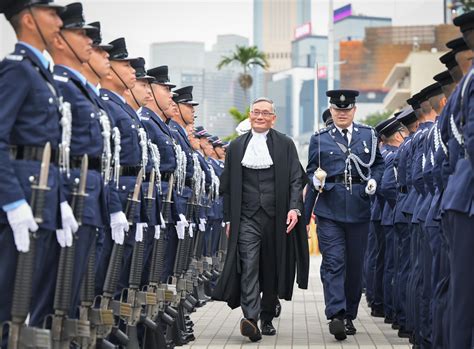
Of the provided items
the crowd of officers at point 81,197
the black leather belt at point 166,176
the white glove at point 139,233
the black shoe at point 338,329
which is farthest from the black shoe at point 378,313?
the white glove at point 139,233

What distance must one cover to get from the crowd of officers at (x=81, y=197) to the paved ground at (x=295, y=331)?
28.3 inches

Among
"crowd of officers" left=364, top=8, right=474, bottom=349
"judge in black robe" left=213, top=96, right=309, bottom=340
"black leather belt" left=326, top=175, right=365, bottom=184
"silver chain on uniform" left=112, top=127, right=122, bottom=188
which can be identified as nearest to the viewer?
"crowd of officers" left=364, top=8, right=474, bottom=349

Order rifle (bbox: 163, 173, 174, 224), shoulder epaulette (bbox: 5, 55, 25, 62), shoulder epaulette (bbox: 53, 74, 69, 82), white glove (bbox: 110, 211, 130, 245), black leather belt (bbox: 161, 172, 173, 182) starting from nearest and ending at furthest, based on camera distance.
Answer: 1. shoulder epaulette (bbox: 5, 55, 25, 62)
2. shoulder epaulette (bbox: 53, 74, 69, 82)
3. white glove (bbox: 110, 211, 130, 245)
4. rifle (bbox: 163, 173, 174, 224)
5. black leather belt (bbox: 161, 172, 173, 182)

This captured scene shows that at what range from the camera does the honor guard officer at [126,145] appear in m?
9.07

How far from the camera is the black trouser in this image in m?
11.9

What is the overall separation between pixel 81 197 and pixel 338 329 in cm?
486

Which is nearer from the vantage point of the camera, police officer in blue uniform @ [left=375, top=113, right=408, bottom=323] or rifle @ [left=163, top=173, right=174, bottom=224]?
rifle @ [left=163, top=173, right=174, bottom=224]

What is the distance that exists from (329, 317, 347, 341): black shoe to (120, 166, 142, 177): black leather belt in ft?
10.1

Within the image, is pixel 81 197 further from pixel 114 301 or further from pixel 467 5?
pixel 467 5

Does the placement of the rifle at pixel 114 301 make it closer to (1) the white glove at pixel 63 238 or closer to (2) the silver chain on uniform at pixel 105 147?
(2) the silver chain on uniform at pixel 105 147

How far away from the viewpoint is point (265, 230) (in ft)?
39.8

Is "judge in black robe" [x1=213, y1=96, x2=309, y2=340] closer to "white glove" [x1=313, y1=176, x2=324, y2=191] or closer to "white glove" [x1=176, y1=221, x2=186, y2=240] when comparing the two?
"white glove" [x1=313, y1=176, x2=324, y2=191]

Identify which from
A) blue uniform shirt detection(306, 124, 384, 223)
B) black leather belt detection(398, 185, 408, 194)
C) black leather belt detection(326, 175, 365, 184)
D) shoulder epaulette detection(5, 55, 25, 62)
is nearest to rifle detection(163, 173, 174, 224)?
blue uniform shirt detection(306, 124, 384, 223)

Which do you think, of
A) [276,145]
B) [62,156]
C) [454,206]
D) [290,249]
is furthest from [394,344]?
[62,156]
